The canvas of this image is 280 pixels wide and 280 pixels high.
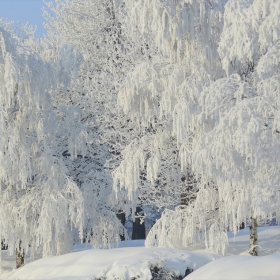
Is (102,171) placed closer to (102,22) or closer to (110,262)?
(102,22)

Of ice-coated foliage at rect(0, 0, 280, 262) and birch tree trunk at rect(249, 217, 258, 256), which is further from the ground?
ice-coated foliage at rect(0, 0, 280, 262)

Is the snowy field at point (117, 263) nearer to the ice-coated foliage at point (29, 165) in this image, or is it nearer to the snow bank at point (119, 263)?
the snow bank at point (119, 263)

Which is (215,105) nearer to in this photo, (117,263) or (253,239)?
(253,239)

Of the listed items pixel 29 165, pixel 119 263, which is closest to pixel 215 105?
pixel 119 263

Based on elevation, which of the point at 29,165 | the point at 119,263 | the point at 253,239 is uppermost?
the point at 29,165

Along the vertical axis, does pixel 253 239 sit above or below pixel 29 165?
below

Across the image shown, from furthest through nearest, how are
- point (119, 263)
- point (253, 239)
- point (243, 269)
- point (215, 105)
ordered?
point (253, 239), point (215, 105), point (119, 263), point (243, 269)

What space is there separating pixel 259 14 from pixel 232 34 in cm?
68

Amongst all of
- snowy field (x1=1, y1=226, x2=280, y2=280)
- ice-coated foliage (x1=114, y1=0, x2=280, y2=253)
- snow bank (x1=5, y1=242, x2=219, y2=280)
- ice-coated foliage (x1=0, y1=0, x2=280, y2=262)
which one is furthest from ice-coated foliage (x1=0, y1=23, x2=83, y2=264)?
snow bank (x1=5, y1=242, x2=219, y2=280)

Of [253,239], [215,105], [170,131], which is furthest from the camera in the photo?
[170,131]

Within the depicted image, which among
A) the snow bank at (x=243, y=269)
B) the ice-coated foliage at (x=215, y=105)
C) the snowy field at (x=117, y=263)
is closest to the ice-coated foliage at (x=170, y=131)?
the ice-coated foliage at (x=215, y=105)

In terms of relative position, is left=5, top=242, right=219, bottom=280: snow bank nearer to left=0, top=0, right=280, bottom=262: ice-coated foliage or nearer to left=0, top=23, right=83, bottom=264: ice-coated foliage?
left=0, top=0, right=280, bottom=262: ice-coated foliage

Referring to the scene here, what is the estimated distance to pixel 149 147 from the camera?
563 inches

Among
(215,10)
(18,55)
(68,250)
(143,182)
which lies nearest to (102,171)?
(143,182)
